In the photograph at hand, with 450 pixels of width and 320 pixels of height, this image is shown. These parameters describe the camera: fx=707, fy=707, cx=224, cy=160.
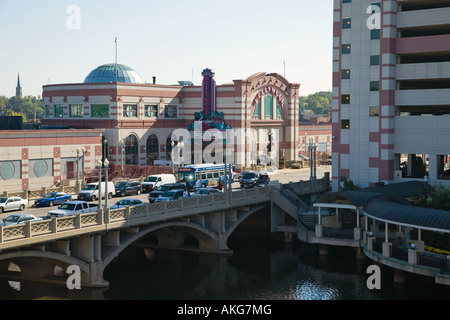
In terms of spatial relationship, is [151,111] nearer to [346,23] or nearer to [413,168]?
[346,23]

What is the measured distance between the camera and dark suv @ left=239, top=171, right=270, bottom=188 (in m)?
77.6

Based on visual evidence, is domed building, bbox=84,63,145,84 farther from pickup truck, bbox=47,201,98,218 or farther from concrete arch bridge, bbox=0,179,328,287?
pickup truck, bbox=47,201,98,218

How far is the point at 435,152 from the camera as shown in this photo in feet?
235

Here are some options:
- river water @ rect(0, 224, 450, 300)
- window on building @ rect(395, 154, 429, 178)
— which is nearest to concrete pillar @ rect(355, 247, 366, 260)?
river water @ rect(0, 224, 450, 300)

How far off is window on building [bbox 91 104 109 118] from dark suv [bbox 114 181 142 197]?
81.1 feet

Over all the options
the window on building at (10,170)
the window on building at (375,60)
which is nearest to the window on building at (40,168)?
the window on building at (10,170)

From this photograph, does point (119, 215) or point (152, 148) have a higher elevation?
point (152, 148)

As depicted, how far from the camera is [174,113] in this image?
104m

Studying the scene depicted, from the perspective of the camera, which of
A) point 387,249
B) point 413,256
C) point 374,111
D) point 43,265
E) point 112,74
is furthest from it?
point 112,74

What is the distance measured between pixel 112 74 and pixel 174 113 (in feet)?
47.7

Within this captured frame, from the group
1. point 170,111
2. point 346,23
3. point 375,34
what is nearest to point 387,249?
point 375,34

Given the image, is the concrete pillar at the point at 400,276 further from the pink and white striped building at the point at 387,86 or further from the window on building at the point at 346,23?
the window on building at the point at 346,23
